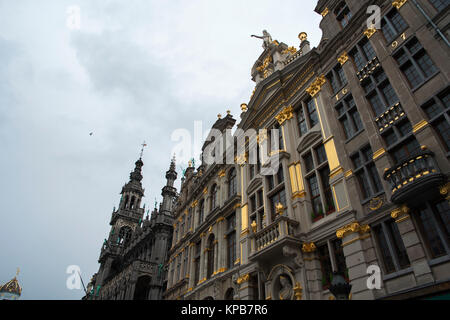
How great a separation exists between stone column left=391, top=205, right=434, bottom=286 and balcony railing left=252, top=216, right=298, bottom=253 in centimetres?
559

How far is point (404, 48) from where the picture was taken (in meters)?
14.3

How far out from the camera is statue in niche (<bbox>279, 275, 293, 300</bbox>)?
15805 mm

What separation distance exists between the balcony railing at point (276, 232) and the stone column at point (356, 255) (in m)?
2.91

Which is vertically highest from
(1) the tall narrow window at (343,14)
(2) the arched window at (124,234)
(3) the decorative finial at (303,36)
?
(2) the arched window at (124,234)

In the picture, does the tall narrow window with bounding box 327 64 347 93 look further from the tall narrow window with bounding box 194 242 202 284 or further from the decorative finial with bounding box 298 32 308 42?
the tall narrow window with bounding box 194 242 202 284

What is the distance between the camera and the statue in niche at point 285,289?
1580 cm

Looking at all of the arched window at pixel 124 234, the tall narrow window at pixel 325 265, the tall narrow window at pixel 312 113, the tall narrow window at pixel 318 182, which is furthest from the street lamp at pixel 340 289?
the arched window at pixel 124 234

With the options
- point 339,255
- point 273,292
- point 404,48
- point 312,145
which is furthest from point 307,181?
point 404,48

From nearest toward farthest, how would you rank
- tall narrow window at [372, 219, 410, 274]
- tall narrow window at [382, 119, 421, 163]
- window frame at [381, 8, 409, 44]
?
tall narrow window at [372, 219, 410, 274]
tall narrow window at [382, 119, 421, 163]
window frame at [381, 8, 409, 44]

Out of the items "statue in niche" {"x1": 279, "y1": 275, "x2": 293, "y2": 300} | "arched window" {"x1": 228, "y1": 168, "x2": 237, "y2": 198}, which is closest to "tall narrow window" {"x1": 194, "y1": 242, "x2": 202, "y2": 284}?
"arched window" {"x1": 228, "y1": 168, "x2": 237, "y2": 198}

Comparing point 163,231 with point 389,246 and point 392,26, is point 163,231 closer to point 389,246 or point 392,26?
point 389,246

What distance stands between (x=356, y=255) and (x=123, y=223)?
222 feet

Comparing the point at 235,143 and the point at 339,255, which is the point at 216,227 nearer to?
the point at 235,143

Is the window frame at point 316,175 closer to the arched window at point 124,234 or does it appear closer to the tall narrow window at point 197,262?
the tall narrow window at point 197,262
